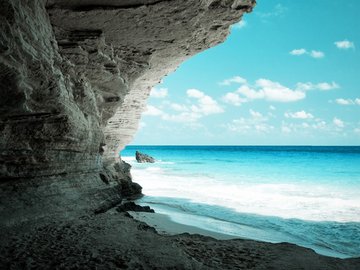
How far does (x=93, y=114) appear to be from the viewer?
20.7 feet

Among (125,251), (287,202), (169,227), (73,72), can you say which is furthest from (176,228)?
(287,202)

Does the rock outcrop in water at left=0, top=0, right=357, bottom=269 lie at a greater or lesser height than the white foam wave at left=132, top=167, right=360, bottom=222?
greater

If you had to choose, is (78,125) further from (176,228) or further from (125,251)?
(176,228)

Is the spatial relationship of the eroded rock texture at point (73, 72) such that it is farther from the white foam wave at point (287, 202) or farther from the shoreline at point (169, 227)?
the white foam wave at point (287, 202)

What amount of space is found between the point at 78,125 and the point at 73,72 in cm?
112

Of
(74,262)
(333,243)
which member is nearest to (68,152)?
(74,262)

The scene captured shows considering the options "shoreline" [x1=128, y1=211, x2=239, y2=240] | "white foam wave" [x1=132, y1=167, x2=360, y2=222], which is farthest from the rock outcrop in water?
"white foam wave" [x1=132, y1=167, x2=360, y2=222]

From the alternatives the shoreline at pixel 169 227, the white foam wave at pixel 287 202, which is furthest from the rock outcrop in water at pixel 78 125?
the white foam wave at pixel 287 202

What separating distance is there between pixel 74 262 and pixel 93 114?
403cm

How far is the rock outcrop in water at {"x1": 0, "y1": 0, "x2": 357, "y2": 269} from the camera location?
10.7ft

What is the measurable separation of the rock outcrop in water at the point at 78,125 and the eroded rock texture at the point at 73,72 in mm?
18

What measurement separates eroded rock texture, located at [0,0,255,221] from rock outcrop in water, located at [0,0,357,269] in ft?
0.06

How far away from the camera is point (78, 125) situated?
5219 mm

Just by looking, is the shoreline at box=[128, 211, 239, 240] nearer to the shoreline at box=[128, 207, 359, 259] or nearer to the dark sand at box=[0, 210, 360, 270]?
the shoreline at box=[128, 207, 359, 259]
